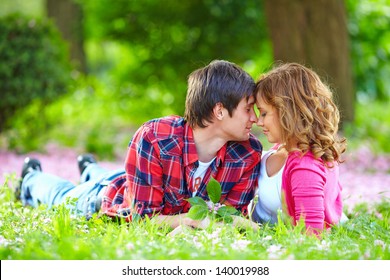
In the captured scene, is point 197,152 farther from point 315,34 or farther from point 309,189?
point 315,34

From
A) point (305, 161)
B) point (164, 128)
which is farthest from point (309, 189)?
point (164, 128)

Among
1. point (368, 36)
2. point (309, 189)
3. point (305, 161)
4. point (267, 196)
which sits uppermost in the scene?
point (368, 36)

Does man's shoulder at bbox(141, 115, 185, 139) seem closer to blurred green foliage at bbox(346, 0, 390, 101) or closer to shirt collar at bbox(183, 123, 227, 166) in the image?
shirt collar at bbox(183, 123, 227, 166)

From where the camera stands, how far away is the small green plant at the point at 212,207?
11.6ft

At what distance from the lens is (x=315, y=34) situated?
8.35 metres

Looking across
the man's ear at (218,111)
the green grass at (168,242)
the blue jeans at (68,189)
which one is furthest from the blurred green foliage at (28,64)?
the man's ear at (218,111)

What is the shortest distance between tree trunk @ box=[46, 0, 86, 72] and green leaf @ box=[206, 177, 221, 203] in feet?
31.1

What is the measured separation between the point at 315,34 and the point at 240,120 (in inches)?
196

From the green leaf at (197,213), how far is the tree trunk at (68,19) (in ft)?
31.4

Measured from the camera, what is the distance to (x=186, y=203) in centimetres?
386

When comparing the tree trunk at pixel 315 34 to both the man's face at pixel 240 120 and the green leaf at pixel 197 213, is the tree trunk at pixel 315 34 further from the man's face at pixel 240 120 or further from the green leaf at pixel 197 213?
the green leaf at pixel 197 213
